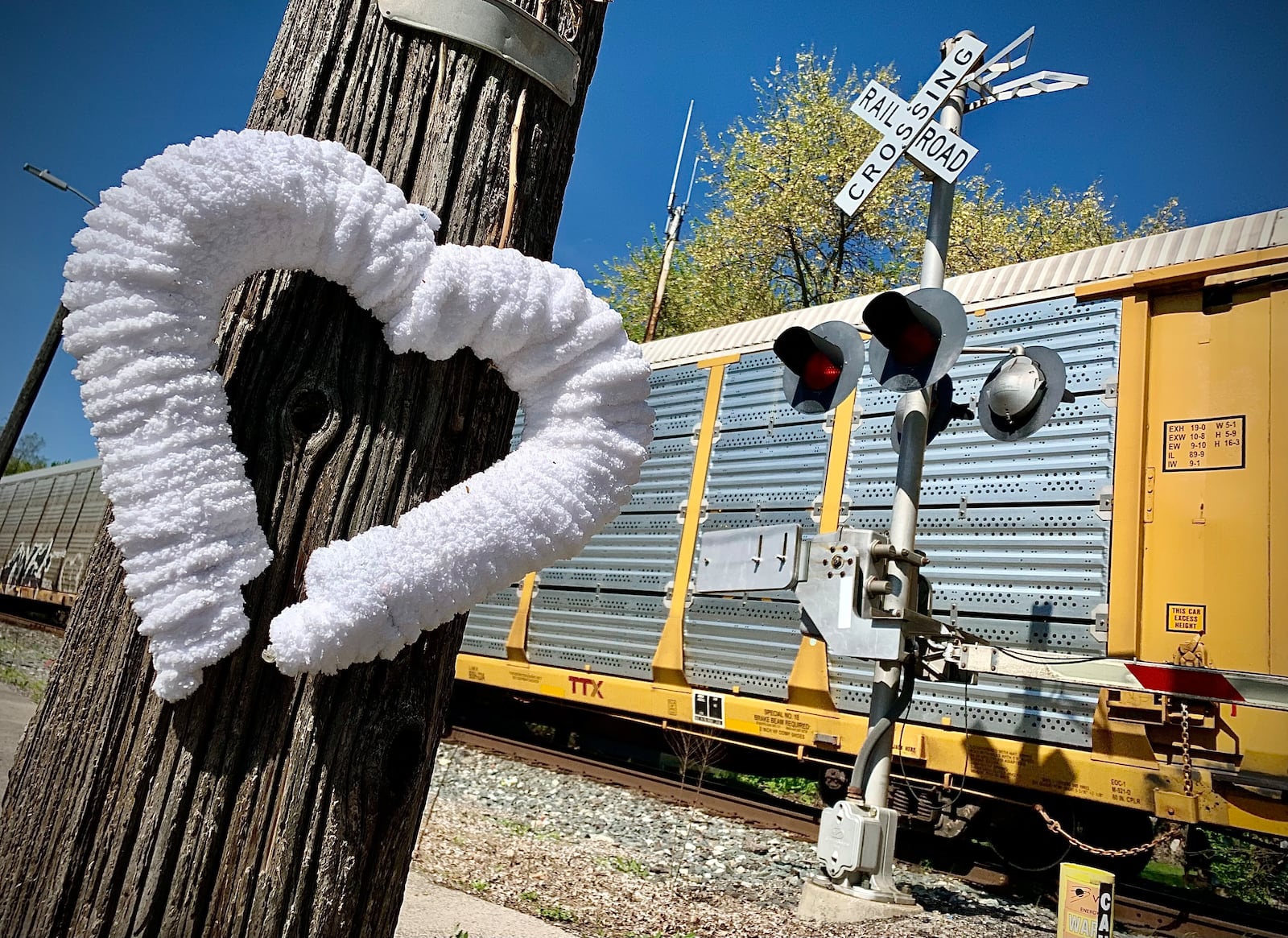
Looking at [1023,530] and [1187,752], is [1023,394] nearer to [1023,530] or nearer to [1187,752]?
[1023,530]

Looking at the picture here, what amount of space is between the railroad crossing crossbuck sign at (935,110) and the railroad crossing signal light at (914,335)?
65cm

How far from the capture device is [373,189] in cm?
129

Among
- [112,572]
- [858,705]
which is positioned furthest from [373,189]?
[858,705]

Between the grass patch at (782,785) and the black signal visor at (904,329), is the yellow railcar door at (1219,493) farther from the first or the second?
the grass patch at (782,785)

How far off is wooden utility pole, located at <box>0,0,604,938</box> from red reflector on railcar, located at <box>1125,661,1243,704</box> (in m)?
5.04

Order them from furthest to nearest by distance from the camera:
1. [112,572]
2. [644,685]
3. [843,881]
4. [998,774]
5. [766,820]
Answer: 1. [644,685]
2. [766,820]
3. [998,774]
4. [843,881]
5. [112,572]

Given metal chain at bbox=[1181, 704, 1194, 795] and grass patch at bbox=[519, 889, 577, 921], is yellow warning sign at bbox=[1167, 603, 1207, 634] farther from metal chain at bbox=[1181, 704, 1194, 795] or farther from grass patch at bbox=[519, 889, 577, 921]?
grass patch at bbox=[519, 889, 577, 921]

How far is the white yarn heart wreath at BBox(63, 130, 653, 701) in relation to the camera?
116 cm

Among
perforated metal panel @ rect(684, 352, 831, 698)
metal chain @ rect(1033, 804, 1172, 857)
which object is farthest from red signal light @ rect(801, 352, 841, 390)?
metal chain @ rect(1033, 804, 1172, 857)

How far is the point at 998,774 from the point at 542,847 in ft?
9.83

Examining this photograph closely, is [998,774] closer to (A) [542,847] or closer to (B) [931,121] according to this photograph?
(A) [542,847]

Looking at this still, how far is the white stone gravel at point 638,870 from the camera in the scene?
4867 mm

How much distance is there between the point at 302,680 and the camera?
122 centimetres

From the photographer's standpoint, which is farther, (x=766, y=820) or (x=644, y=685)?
(x=644, y=685)
